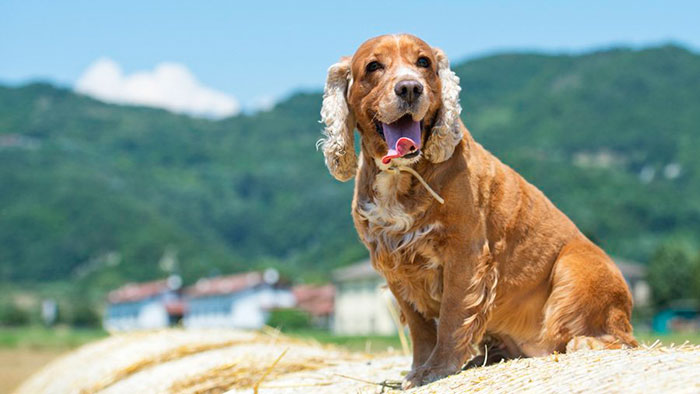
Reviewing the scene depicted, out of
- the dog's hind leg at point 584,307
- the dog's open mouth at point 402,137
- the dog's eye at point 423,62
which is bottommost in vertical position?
the dog's hind leg at point 584,307

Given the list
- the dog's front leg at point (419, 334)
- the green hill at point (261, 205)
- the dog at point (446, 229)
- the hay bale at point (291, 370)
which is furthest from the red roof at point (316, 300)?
the dog at point (446, 229)

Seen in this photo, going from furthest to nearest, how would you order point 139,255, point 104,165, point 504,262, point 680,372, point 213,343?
point 104,165
point 139,255
point 213,343
point 504,262
point 680,372

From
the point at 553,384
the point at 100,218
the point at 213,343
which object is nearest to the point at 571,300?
the point at 553,384

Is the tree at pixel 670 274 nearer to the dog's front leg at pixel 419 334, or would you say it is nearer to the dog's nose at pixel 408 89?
the dog's front leg at pixel 419 334

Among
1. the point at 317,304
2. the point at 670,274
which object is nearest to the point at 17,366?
the point at 670,274

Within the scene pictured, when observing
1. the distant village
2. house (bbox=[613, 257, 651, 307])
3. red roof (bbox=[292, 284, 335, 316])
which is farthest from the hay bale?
red roof (bbox=[292, 284, 335, 316])

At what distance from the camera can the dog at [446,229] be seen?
497cm

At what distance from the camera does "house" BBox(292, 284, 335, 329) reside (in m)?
91.7

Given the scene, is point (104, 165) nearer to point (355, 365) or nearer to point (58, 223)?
point (58, 223)

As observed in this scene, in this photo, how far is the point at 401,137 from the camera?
15.9 ft

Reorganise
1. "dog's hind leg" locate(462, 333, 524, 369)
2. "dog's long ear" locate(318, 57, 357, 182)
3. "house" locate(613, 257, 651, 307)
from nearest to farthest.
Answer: "dog's long ear" locate(318, 57, 357, 182), "dog's hind leg" locate(462, 333, 524, 369), "house" locate(613, 257, 651, 307)

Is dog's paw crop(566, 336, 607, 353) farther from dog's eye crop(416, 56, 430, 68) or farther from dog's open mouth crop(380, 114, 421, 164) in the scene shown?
dog's eye crop(416, 56, 430, 68)

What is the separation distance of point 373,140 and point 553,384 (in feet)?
5.86

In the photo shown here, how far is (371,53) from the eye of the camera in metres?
4.98
